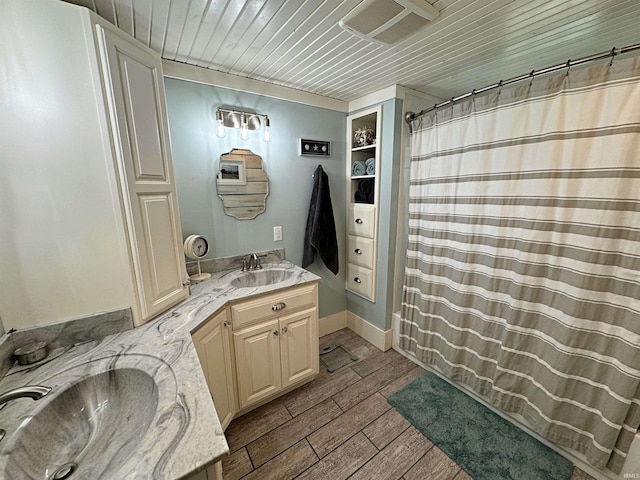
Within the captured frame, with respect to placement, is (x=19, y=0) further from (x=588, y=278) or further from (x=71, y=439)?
(x=588, y=278)

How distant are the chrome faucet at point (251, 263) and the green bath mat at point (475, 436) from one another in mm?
1415

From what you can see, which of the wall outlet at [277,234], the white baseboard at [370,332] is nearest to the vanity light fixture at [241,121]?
the wall outlet at [277,234]

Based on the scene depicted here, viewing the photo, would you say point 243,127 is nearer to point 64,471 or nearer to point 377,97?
point 377,97

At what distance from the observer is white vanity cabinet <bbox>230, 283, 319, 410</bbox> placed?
1.57 meters

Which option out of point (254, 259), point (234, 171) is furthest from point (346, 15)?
point (254, 259)

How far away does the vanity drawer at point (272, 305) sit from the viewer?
1525mm

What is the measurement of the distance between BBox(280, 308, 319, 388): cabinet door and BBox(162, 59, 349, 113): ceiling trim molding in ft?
5.60

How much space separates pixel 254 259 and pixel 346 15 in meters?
1.62

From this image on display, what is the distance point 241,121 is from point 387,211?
4.47ft

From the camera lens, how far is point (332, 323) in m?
2.65

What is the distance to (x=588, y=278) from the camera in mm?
1191

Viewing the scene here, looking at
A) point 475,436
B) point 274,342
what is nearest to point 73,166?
point 274,342

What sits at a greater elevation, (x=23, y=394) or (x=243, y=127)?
(x=243, y=127)

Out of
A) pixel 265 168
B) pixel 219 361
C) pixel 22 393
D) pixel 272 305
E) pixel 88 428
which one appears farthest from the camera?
pixel 265 168
